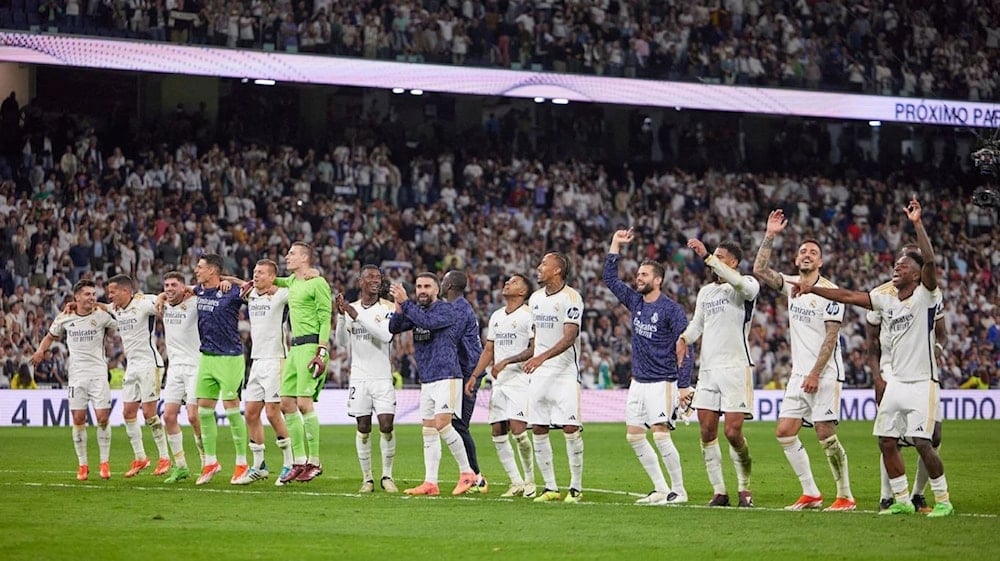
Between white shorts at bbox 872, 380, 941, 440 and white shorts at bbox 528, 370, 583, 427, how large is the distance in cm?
342

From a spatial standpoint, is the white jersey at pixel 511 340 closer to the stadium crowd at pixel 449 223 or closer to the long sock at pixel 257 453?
the long sock at pixel 257 453

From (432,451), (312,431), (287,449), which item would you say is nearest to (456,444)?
(432,451)

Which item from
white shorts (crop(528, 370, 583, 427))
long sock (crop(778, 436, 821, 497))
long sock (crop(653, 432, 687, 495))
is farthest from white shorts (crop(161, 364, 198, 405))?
long sock (crop(778, 436, 821, 497))

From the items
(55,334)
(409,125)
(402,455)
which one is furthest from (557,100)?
(55,334)

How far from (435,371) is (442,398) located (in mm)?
331

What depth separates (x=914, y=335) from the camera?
13.4m

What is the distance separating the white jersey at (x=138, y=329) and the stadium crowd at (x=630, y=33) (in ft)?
56.7

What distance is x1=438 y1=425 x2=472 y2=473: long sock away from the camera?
15984 mm

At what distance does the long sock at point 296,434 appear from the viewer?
17.0 metres

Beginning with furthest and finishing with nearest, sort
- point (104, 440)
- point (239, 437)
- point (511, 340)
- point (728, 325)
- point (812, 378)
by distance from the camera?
point (104, 440) < point (239, 437) < point (511, 340) < point (728, 325) < point (812, 378)

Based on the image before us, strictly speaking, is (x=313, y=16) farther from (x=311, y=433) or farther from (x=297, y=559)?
(x=297, y=559)

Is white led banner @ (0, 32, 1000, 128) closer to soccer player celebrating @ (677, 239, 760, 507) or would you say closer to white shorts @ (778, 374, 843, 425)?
soccer player celebrating @ (677, 239, 760, 507)

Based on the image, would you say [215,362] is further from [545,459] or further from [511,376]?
[545,459]

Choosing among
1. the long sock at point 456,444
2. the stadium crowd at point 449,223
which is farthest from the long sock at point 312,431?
the stadium crowd at point 449,223
